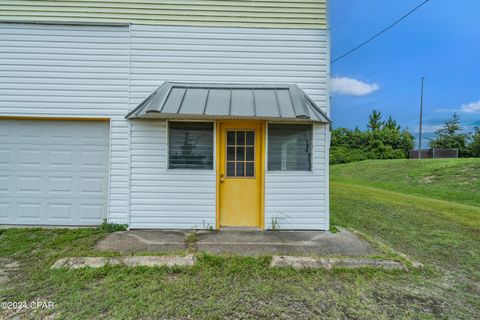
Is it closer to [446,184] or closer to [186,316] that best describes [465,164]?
[446,184]

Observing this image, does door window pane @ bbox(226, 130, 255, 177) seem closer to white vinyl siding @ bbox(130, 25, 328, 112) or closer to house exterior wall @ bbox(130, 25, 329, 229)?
house exterior wall @ bbox(130, 25, 329, 229)

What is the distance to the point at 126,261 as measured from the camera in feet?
12.1

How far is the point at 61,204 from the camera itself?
538 cm

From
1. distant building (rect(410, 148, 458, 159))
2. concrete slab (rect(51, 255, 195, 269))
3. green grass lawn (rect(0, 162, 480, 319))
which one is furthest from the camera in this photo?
distant building (rect(410, 148, 458, 159))

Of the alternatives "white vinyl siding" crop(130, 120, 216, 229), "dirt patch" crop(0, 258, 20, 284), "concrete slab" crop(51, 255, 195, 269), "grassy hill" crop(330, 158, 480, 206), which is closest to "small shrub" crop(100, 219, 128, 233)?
"white vinyl siding" crop(130, 120, 216, 229)

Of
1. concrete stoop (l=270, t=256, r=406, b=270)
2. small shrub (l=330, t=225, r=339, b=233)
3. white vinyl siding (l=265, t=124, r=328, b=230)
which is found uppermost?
white vinyl siding (l=265, t=124, r=328, b=230)

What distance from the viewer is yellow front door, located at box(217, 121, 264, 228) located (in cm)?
532

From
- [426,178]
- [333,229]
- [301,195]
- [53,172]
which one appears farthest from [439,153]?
[53,172]

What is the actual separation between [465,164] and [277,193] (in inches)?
671

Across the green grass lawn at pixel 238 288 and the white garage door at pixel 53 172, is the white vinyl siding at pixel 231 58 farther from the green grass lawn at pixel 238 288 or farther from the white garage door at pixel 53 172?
the green grass lawn at pixel 238 288

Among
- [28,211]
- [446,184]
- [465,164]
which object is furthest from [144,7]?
[465,164]

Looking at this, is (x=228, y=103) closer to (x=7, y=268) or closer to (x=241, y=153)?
(x=241, y=153)

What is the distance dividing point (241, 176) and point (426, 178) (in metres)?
14.5

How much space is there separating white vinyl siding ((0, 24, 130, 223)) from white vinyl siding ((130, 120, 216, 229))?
0.87 feet
